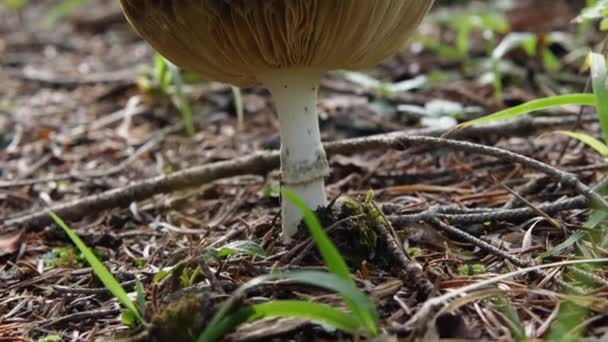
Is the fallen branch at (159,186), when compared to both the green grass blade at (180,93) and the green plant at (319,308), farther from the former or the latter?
the green plant at (319,308)

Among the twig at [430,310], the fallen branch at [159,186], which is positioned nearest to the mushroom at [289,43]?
the fallen branch at [159,186]

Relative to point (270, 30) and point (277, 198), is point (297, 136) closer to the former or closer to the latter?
point (270, 30)

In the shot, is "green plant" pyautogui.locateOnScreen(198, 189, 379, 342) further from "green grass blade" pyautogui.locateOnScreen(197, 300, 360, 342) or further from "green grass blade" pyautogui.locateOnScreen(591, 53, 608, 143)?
"green grass blade" pyautogui.locateOnScreen(591, 53, 608, 143)

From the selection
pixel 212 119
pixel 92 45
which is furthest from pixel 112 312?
pixel 92 45

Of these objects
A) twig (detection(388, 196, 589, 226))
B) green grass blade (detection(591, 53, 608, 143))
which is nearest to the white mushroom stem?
twig (detection(388, 196, 589, 226))

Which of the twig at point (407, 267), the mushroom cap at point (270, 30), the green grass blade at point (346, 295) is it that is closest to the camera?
the green grass blade at point (346, 295)

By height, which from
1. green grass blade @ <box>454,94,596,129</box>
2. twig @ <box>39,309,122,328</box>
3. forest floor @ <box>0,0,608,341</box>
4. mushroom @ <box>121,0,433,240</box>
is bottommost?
A: twig @ <box>39,309,122,328</box>

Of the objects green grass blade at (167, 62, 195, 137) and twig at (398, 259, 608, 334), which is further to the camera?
green grass blade at (167, 62, 195, 137)
